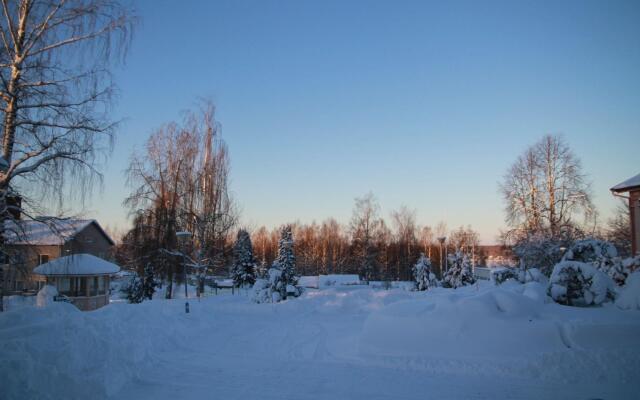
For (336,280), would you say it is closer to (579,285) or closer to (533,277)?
(533,277)

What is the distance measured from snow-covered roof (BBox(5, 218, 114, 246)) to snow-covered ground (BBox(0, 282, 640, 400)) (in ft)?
4.87

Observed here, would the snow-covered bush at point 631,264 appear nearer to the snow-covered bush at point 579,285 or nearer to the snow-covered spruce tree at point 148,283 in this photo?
the snow-covered bush at point 579,285

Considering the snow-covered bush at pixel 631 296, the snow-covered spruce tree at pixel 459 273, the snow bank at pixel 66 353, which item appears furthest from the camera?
the snow-covered spruce tree at pixel 459 273

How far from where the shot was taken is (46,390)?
19.8ft

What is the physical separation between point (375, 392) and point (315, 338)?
5.70 m

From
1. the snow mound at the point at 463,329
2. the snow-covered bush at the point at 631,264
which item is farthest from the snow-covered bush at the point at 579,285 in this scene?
the snow mound at the point at 463,329

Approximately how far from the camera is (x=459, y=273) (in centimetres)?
3288

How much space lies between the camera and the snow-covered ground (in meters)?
7.00

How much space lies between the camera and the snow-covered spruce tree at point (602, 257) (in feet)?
47.0

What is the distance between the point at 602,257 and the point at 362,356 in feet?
36.5

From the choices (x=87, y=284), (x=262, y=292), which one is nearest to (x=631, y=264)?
(x=262, y=292)

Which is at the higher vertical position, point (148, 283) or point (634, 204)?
point (634, 204)

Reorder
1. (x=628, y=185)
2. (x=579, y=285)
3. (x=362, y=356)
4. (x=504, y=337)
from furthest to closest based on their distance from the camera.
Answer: (x=628, y=185)
(x=579, y=285)
(x=362, y=356)
(x=504, y=337)

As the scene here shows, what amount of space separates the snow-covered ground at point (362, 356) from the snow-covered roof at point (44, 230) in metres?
1.48
